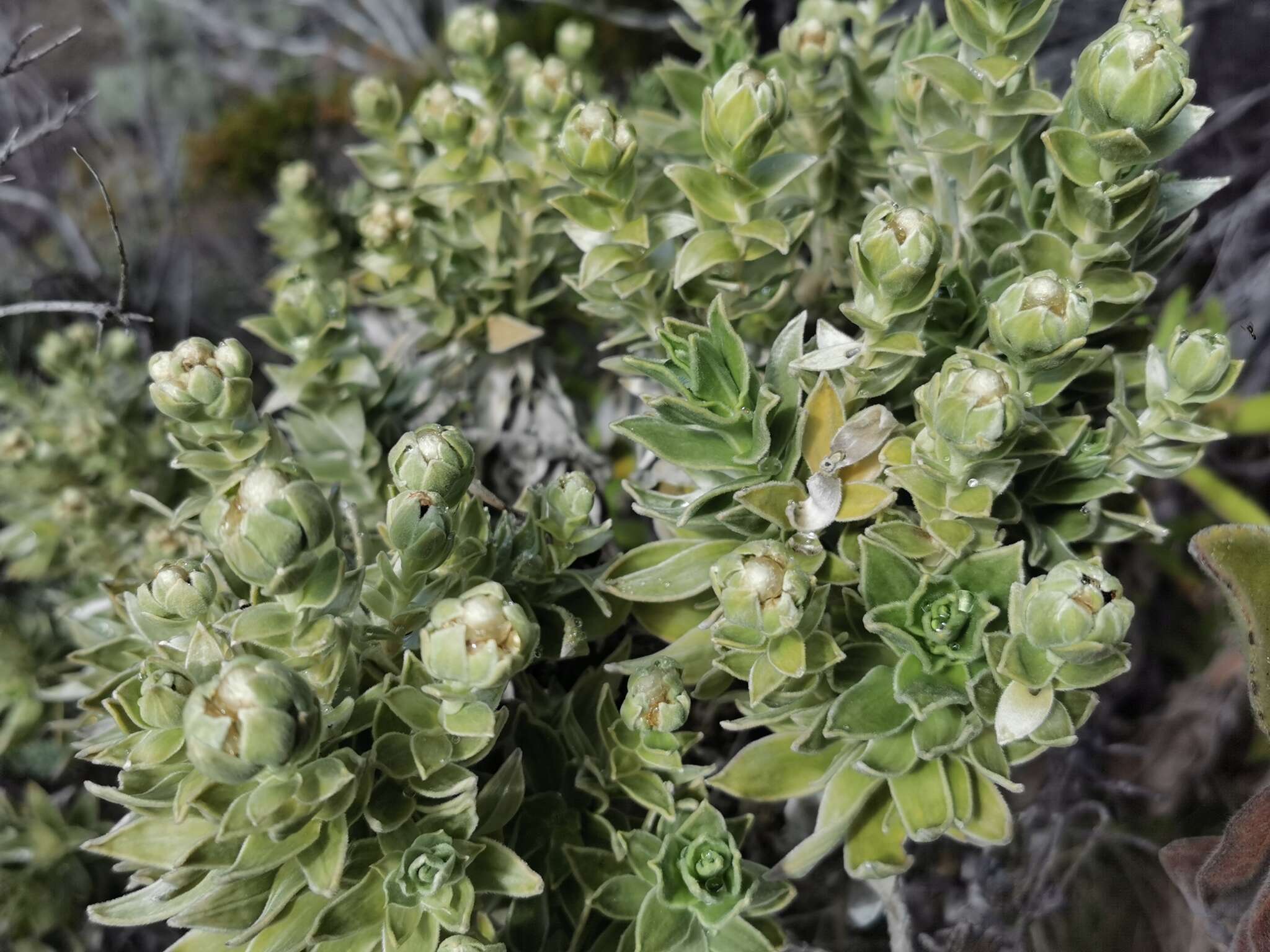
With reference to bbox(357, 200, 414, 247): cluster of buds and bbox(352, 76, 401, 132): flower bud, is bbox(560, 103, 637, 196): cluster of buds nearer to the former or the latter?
bbox(357, 200, 414, 247): cluster of buds

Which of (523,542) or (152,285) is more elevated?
(152,285)

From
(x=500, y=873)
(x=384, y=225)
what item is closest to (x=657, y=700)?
(x=500, y=873)

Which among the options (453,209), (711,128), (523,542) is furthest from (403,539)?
(453,209)

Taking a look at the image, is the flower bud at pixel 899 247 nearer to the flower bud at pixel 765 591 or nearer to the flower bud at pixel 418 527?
the flower bud at pixel 765 591

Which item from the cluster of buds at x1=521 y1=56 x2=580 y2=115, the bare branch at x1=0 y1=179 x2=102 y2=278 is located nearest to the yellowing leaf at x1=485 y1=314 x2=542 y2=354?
the cluster of buds at x1=521 y1=56 x2=580 y2=115

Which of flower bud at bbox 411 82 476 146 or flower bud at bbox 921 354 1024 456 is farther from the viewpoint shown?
flower bud at bbox 411 82 476 146

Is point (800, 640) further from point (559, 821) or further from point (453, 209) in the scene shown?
point (453, 209)
